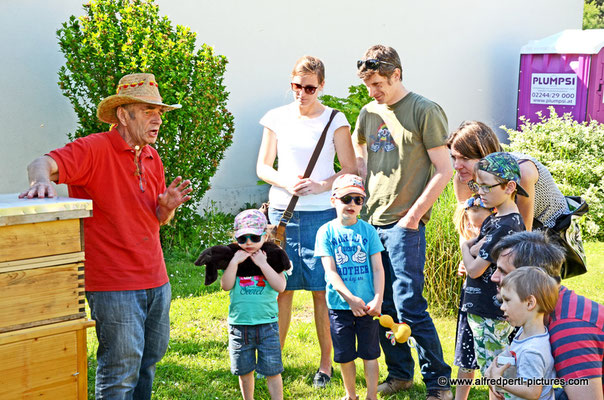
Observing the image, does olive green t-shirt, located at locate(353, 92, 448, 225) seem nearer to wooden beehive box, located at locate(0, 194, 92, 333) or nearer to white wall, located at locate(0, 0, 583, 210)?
wooden beehive box, located at locate(0, 194, 92, 333)

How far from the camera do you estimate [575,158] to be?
399 inches

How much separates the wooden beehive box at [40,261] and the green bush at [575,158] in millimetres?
7722

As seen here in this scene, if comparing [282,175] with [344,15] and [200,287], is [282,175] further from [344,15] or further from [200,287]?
[344,15]

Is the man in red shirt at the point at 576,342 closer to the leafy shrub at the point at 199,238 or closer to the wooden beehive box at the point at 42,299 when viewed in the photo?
the wooden beehive box at the point at 42,299

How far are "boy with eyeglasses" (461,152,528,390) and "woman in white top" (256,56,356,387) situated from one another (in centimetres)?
112

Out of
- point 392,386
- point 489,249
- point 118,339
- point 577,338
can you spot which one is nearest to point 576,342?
point 577,338

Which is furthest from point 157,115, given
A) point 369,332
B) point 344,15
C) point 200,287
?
point 344,15

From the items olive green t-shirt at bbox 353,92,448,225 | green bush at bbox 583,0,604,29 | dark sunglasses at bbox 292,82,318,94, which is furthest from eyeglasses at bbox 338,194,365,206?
green bush at bbox 583,0,604,29

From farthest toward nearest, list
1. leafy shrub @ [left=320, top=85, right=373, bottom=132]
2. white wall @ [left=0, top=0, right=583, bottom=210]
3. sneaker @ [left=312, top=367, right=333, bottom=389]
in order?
leafy shrub @ [left=320, top=85, right=373, bottom=132]
white wall @ [left=0, top=0, right=583, bottom=210]
sneaker @ [left=312, top=367, right=333, bottom=389]

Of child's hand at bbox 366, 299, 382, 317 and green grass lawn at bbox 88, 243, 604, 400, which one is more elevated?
child's hand at bbox 366, 299, 382, 317

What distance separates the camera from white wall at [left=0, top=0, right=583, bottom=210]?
795 cm

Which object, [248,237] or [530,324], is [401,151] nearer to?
[248,237]

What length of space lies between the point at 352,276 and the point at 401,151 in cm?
92

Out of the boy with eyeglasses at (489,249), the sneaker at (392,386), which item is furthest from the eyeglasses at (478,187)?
the sneaker at (392,386)
